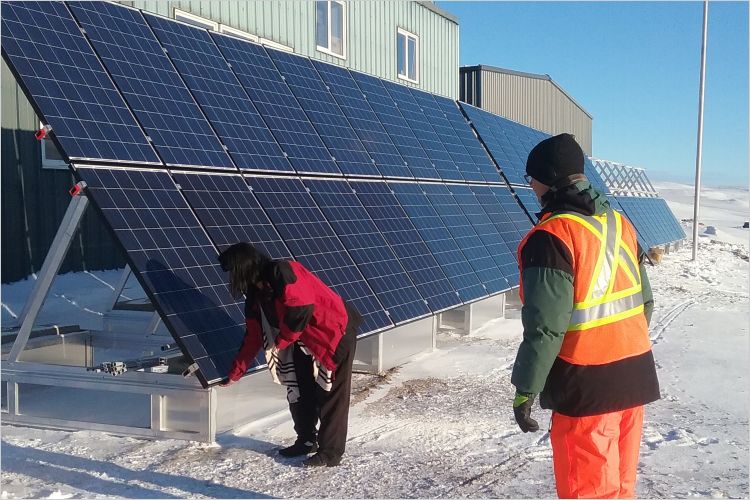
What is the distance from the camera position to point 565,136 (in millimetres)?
3537

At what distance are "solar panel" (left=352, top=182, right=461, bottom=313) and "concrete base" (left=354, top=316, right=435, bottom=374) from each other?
0.39m

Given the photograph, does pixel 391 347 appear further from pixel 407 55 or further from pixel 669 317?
pixel 407 55

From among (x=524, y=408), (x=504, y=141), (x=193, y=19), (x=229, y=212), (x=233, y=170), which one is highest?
(x=193, y=19)

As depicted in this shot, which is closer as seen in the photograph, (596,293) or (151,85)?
(596,293)

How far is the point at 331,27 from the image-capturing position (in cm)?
1633

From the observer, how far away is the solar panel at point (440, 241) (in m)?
8.64

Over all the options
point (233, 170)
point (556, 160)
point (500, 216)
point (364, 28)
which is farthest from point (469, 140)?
point (556, 160)

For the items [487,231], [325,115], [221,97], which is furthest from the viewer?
[487,231]

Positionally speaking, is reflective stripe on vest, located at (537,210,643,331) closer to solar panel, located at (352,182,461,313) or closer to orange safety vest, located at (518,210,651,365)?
orange safety vest, located at (518,210,651,365)

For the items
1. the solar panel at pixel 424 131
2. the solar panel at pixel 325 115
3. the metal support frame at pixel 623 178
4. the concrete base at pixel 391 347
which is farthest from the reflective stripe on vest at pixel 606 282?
the metal support frame at pixel 623 178

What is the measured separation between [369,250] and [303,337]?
252 centimetres

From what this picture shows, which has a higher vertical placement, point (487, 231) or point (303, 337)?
point (487, 231)

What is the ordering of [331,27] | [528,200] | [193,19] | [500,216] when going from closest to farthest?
[500,216]
[193,19]
[528,200]
[331,27]

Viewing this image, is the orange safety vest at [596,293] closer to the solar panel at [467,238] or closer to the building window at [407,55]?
the solar panel at [467,238]
